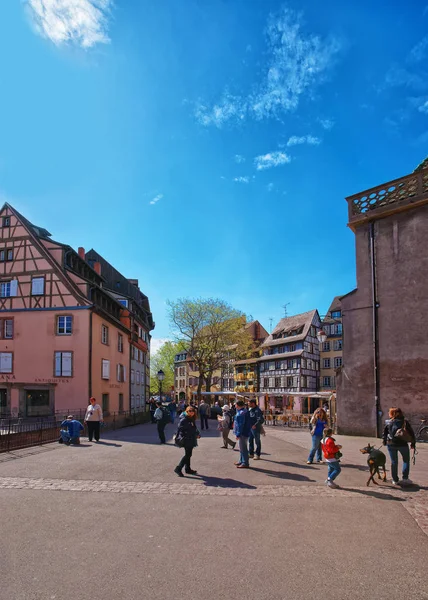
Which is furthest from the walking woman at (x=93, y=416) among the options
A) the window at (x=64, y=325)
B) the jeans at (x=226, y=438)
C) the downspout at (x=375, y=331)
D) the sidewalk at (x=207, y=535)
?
the window at (x=64, y=325)

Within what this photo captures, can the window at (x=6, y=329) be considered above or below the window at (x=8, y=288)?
below

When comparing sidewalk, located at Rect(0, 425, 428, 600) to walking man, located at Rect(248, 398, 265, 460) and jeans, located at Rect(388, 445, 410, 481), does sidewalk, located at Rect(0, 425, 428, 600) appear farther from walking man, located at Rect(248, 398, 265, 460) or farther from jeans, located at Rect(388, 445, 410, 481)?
walking man, located at Rect(248, 398, 265, 460)

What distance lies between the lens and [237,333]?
47125 mm

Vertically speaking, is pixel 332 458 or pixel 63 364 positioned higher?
pixel 63 364

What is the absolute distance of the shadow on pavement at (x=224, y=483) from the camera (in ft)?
28.9

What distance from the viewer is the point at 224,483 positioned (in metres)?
9.09

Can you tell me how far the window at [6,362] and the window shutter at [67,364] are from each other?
368 cm

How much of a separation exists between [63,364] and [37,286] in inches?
211

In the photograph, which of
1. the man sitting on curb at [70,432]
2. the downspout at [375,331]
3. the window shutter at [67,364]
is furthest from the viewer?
the window shutter at [67,364]

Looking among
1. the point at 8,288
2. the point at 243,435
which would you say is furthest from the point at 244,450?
the point at 8,288

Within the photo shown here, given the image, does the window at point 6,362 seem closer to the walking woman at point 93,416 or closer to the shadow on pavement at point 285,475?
the walking woman at point 93,416

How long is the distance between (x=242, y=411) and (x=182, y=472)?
215 cm

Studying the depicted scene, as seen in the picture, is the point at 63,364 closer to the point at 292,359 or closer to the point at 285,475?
the point at 285,475

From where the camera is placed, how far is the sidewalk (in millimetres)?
4355
